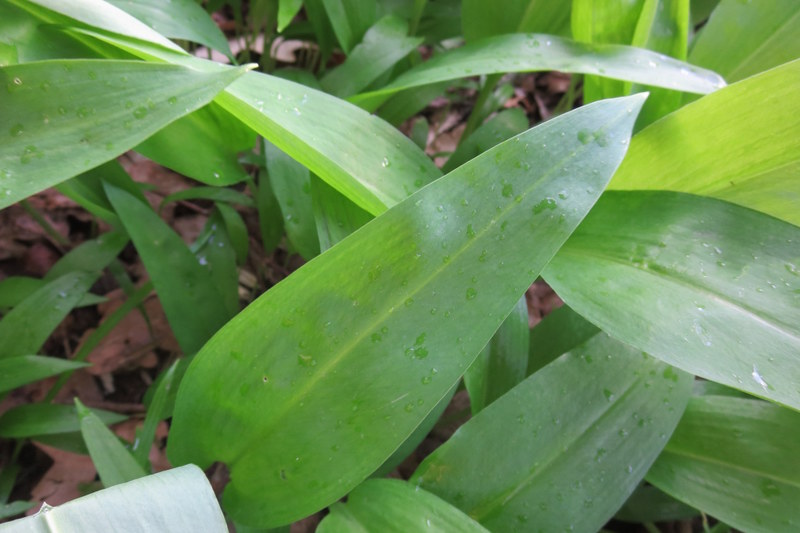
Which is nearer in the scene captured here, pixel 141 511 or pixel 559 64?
pixel 141 511

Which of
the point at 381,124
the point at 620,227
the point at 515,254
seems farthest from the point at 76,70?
the point at 620,227

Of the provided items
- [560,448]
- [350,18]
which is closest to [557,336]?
[560,448]

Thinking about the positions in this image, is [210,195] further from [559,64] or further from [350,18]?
[559,64]

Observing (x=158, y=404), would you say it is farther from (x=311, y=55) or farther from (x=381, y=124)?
(x=311, y=55)

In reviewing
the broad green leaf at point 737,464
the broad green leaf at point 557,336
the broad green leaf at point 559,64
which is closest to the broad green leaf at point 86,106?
the broad green leaf at point 559,64

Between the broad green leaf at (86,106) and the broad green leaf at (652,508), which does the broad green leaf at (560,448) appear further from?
the broad green leaf at (86,106)

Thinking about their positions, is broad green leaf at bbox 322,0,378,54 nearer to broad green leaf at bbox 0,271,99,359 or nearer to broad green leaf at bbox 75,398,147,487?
broad green leaf at bbox 0,271,99,359
